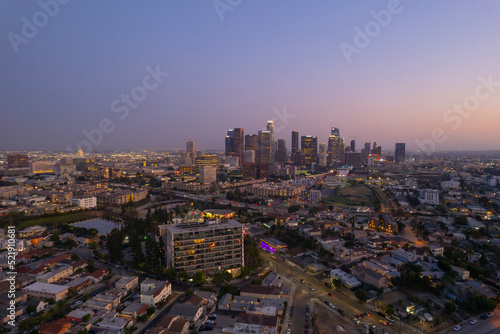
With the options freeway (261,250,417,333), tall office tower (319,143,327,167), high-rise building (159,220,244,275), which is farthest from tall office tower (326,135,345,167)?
high-rise building (159,220,244,275)

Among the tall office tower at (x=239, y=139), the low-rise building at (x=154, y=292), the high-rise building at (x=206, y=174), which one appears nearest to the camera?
the low-rise building at (x=154, y=292)

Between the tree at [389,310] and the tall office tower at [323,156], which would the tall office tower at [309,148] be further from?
the tree at [389,310]

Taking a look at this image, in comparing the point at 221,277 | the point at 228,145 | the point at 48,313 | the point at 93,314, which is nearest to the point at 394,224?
the point at 221,277

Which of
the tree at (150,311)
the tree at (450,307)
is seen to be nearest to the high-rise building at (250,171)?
the tree at (150,311)

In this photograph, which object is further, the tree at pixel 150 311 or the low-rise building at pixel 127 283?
the low-rise building at pixel 127 283

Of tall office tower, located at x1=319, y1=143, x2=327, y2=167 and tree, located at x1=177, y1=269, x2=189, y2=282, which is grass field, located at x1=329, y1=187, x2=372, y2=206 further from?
tall office tower, located at x1=319, y1=143, x2=327, y2=167

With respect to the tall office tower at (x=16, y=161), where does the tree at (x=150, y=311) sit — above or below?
below
